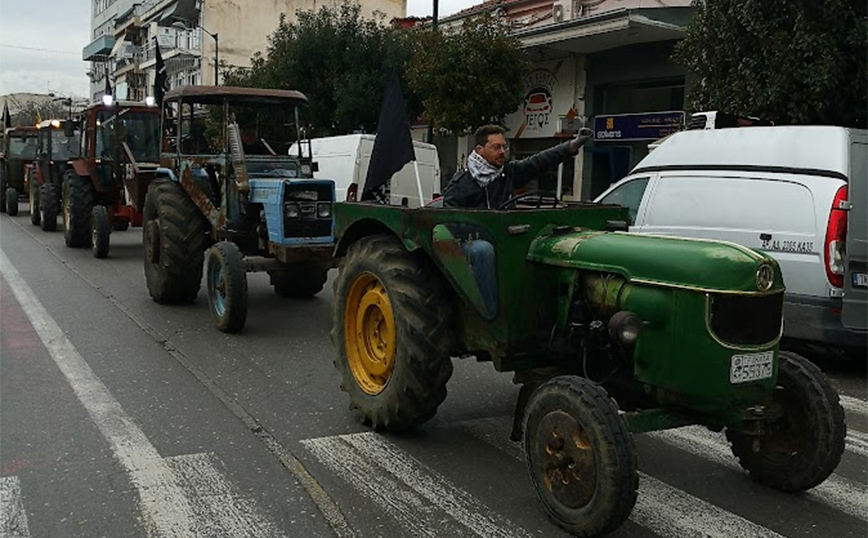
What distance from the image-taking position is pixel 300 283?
10.5 metres

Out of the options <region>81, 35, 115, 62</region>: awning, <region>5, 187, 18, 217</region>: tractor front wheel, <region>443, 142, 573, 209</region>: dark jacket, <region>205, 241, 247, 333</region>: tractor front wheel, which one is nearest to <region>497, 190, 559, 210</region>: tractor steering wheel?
<region>443, 142, 573, 209</region>: dark jacket

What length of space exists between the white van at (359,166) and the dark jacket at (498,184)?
11020 millimetres

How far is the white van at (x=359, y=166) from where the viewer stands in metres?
17.0

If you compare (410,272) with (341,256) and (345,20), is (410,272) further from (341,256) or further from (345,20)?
(345,20)

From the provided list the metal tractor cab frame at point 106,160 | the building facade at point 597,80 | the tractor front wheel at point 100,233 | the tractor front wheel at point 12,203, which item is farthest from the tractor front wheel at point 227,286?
the tractor front wheel at point 12,203

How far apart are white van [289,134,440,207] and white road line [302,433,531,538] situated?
11408mm

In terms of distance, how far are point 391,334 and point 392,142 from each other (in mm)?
1343

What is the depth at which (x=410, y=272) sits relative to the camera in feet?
16.7

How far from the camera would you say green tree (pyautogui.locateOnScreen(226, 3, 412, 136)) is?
971 inches

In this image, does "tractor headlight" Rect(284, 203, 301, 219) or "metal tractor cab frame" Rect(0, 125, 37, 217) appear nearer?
"tractor headlight" Rect(284, 203, 301, 219)

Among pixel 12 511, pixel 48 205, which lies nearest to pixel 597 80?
pixel 48 205

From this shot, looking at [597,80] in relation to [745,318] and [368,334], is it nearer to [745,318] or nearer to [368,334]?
[368,334]

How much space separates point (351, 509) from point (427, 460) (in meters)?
0.84

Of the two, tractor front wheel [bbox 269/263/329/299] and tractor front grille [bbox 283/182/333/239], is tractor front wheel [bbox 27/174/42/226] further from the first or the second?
tractor front grille [bbox 283/182/333/239]
